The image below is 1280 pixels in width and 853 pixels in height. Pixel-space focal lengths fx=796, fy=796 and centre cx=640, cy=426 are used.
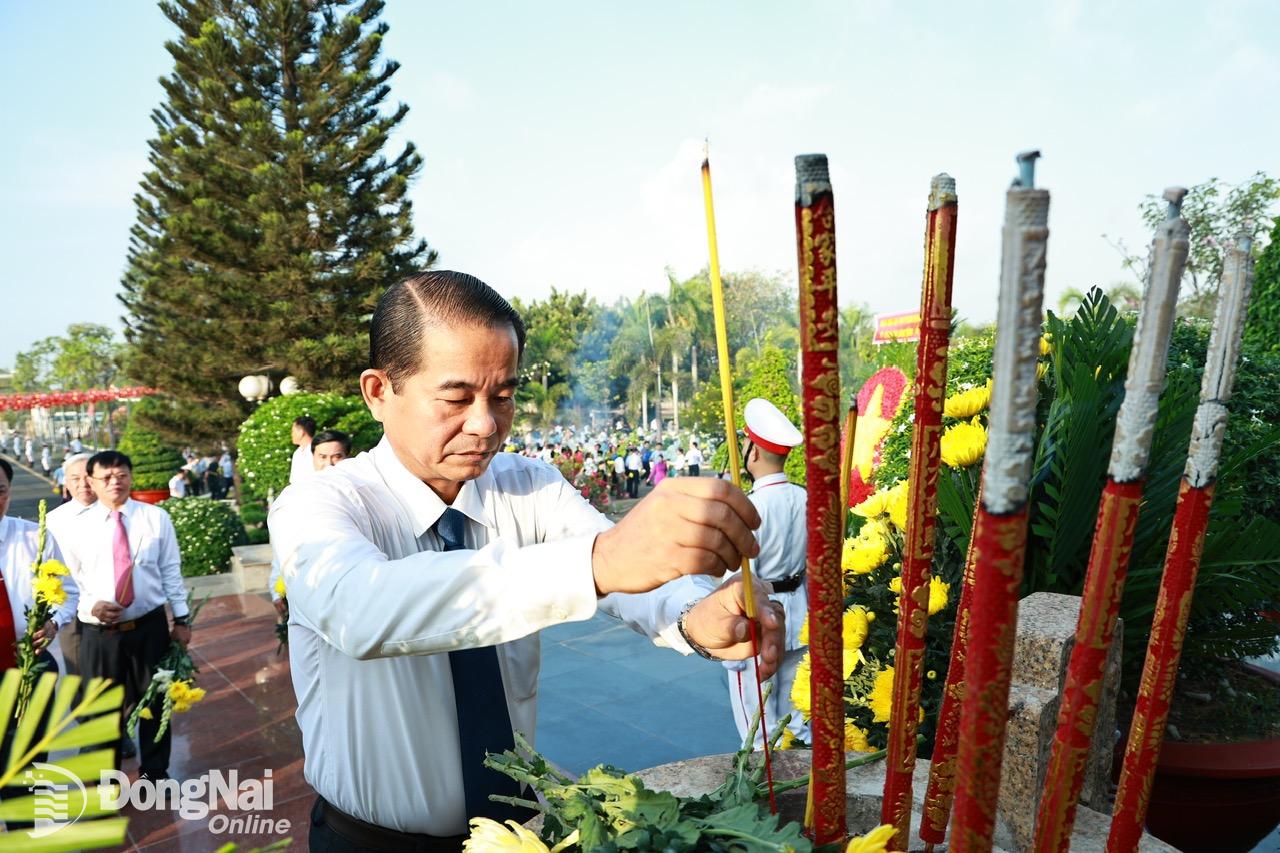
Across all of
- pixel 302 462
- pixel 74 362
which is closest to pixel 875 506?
pixel 302 462

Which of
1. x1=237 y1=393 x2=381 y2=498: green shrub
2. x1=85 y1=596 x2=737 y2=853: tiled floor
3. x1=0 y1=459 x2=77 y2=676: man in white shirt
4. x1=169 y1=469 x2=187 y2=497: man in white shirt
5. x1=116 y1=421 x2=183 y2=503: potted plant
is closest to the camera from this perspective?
x1=0 y1=459 x2=77 y2=676: man in white shirt

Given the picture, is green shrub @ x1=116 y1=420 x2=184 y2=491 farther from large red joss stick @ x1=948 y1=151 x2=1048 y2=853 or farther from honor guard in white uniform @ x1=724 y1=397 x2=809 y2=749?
large red joss stick @ x1=948 y1=151 x2=1048 y2=853

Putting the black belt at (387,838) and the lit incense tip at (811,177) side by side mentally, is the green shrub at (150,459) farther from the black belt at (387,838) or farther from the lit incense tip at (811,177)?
the lit incense tip at (811,177)

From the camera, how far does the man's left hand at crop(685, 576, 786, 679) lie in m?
1.10

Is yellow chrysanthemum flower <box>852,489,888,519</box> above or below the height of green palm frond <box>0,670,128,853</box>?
below

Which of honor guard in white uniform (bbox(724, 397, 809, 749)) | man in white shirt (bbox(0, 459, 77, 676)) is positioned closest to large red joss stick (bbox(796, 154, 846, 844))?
honor guard in white uniform (bbox(724, 397, 809, 749))

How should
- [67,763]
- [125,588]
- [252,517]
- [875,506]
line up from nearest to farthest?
[67,763] → [875,506] → [125,588] → [252,517]

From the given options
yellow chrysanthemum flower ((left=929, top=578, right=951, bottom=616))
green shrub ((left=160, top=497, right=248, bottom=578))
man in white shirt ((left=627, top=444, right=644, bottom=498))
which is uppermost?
yellow chrysanthemum flower ((left=929, top=578, right=951, bottom=616))

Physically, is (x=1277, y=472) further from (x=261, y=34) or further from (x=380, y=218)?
(x=261, y=34)

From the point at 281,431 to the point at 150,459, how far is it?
34.7ft

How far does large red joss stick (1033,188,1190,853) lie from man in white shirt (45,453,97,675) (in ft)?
15.0

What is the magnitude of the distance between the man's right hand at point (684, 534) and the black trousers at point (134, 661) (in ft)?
13.2

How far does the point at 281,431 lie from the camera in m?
9.05

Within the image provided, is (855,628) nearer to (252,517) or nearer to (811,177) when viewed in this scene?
(811,177)
